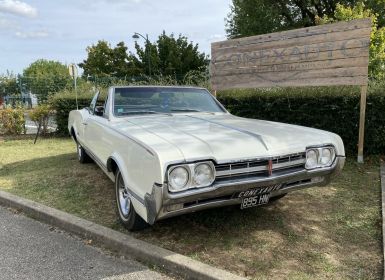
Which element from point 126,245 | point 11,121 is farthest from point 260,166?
point 11,121

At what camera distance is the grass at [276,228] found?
3.24 metres

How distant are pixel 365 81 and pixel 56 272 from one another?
5794mm

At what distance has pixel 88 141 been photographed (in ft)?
19.4

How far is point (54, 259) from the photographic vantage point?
3.57m

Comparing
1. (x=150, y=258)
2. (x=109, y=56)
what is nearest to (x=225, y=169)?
(x=150, y=258)

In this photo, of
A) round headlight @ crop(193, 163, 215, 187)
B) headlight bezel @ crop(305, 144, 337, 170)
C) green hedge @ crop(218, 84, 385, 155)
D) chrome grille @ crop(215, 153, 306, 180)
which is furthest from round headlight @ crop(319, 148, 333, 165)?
green hedge @ crop(218, 84, 385, 155)

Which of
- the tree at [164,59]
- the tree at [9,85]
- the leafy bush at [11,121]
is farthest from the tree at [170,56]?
the leafy bush at [11,121]

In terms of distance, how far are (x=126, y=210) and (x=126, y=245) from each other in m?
0.54

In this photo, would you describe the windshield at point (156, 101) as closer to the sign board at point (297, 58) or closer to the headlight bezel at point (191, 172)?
the headlight bezel at point (191, 172)

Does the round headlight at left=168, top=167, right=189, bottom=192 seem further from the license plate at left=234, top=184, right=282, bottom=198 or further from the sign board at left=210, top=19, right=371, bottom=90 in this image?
the sign board at left=210, top=19, right=371, bottom=90

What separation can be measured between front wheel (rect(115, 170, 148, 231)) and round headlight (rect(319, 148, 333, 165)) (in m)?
1.92

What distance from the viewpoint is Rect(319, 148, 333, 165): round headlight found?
3.84 metres

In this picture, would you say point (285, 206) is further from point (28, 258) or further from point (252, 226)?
point (28, 258)

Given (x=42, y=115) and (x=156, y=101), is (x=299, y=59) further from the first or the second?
(x=42, y=115)
